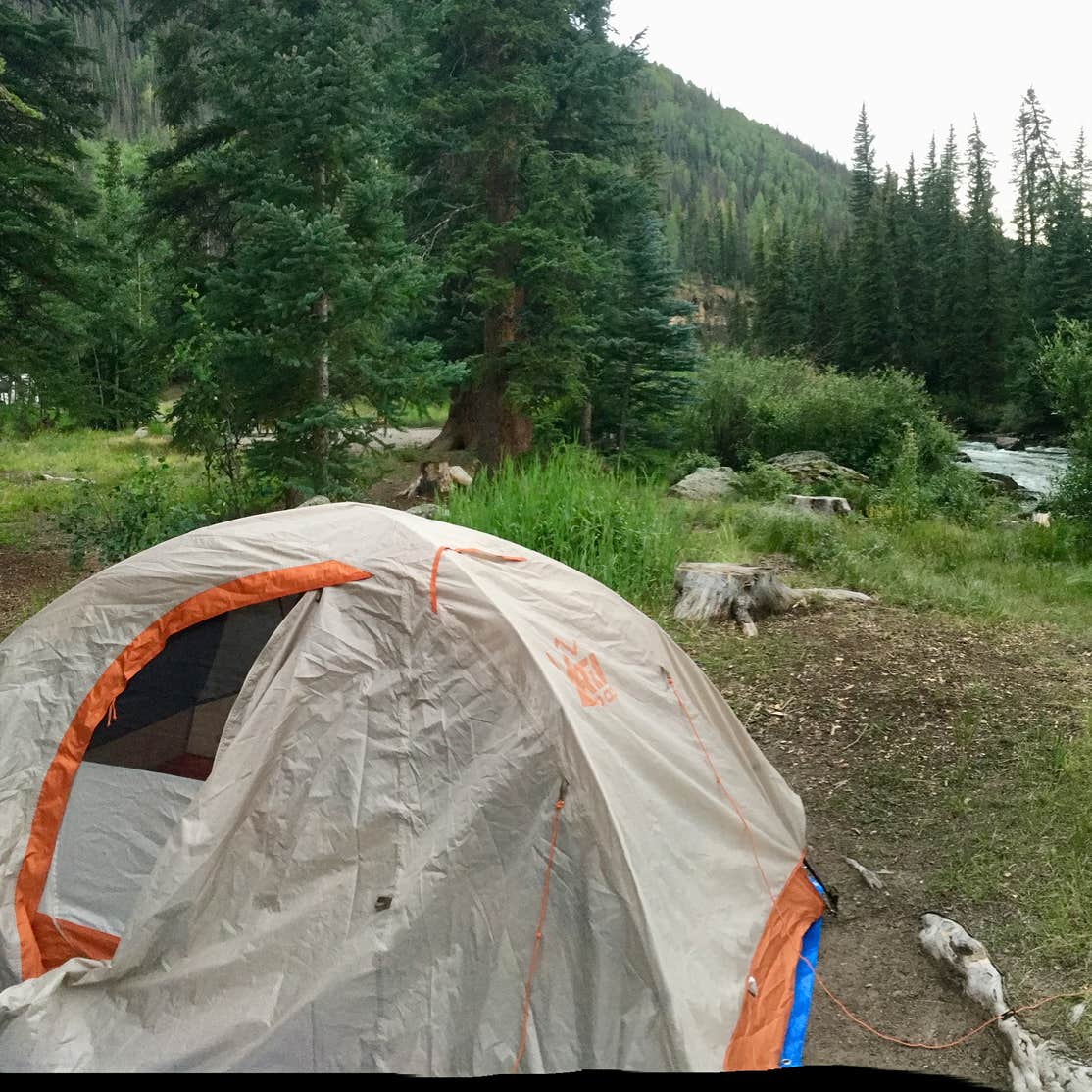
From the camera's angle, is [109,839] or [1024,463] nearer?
[109,839]

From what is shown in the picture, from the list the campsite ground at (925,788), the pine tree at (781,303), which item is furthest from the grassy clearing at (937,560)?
the pine tree at (781,303)

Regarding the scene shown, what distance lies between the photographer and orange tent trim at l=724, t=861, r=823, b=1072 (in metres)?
2.89

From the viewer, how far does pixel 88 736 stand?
129 inches

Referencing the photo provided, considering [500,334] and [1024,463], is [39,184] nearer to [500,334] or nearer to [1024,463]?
[500,334]

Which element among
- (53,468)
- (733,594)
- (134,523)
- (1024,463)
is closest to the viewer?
(733,594)

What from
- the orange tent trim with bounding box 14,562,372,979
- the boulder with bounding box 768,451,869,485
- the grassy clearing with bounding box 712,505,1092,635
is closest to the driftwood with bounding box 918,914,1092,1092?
the orange tent trim with bounding box 14,562,372,979

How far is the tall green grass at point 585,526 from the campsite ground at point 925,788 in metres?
0.80

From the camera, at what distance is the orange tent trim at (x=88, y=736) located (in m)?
3.12

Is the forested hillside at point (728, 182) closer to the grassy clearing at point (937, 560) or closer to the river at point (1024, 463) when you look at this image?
the river at point (1024, 463)

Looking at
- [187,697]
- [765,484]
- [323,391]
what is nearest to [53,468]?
[323,391]

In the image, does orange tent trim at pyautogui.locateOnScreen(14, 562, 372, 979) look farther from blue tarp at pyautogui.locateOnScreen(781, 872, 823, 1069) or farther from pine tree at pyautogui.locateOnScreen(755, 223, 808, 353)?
pine tree at pyautogui.locateOnScreen(755, 223, 808, 353)

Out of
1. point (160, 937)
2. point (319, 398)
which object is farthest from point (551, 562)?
point (319, 398)

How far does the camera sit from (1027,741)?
5035 millimetres

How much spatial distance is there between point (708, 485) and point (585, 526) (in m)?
7.13
